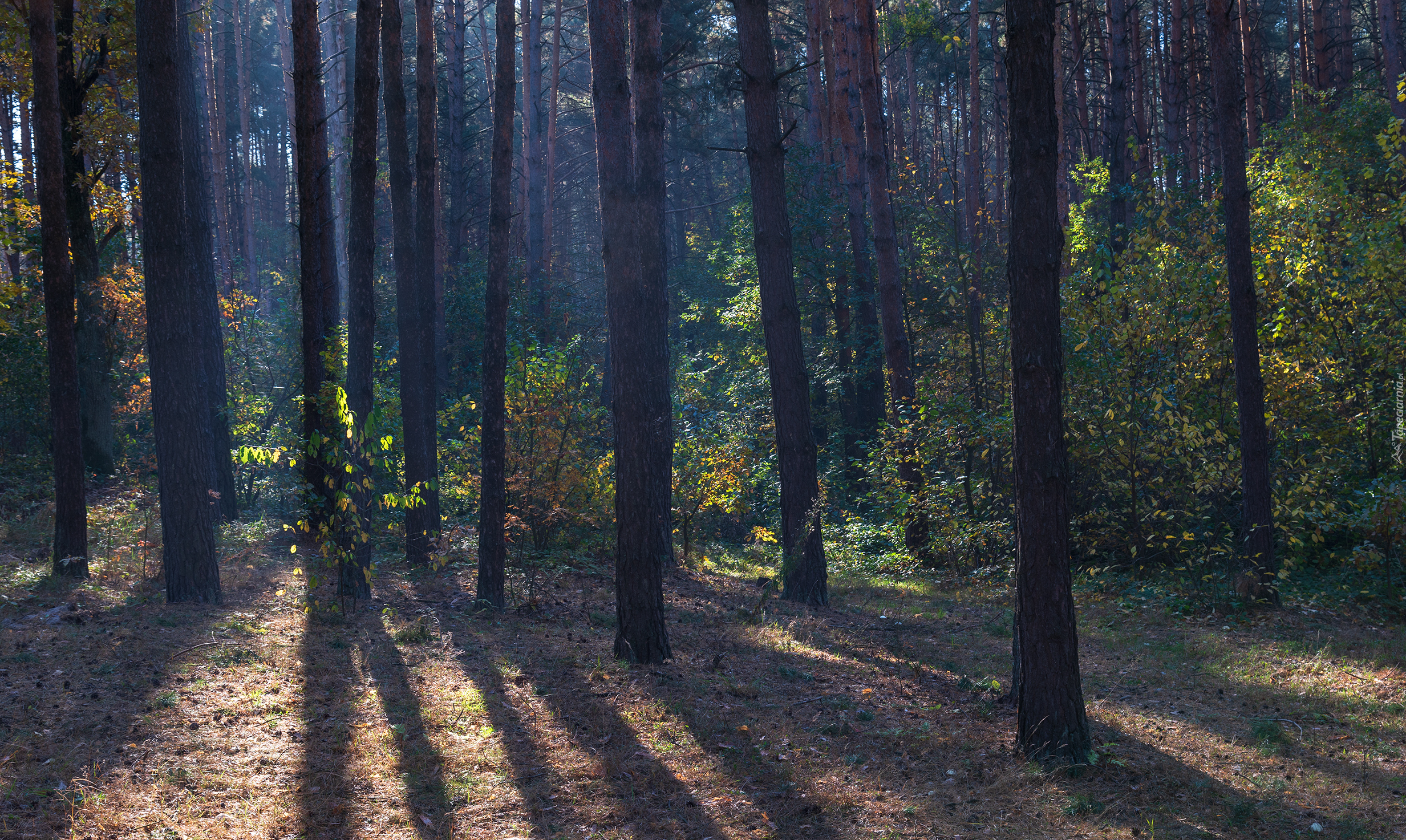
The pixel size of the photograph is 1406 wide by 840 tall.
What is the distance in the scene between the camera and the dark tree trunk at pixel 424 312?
12648 millimetres

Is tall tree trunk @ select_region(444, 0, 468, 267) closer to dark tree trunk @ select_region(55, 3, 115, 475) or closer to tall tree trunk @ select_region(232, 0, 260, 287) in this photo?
tall tree trunk @ select_region(232, 0, 260, 287)

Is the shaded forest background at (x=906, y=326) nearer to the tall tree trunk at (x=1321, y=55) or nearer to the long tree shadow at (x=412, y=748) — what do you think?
the tall tree trunk at (x=1321, y=55)

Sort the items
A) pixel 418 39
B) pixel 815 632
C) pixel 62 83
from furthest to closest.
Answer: pixel 62 83 → pixel 418 39 → pixel 815 632

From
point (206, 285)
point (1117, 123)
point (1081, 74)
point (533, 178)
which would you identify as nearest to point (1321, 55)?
point (1081, 74)

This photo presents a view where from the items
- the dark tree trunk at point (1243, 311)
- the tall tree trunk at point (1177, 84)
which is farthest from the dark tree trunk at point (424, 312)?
the tall tree trunk at point (1177, 84)

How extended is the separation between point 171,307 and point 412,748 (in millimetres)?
5966

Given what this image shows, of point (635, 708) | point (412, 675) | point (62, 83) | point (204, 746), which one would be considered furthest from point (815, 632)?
point (62, 83)

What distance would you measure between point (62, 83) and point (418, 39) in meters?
6.37

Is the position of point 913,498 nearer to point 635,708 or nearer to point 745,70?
point 745,70

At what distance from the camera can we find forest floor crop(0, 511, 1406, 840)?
5.12 metres

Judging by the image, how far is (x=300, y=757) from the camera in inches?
234

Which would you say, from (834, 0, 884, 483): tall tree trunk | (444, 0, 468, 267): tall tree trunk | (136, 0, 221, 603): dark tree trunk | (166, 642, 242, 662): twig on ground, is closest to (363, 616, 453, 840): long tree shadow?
(166, 642, 242, 662): twig on ground

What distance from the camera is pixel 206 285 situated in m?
15.8

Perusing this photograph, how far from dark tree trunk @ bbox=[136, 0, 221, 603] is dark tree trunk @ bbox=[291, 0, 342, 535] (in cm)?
124
